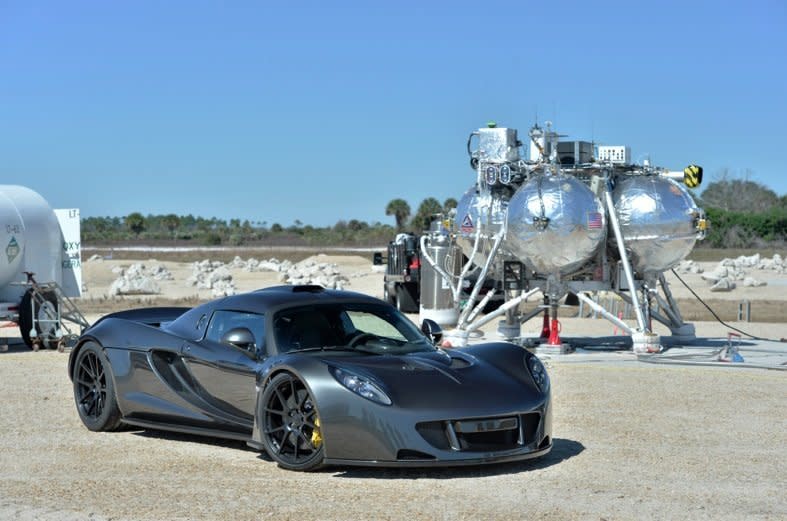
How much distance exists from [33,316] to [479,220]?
788cm

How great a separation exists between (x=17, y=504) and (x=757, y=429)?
21.8 feet

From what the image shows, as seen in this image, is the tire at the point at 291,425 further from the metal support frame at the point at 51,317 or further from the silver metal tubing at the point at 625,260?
the metal support frame at the point at 51,317

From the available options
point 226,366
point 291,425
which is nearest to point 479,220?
point 226,366

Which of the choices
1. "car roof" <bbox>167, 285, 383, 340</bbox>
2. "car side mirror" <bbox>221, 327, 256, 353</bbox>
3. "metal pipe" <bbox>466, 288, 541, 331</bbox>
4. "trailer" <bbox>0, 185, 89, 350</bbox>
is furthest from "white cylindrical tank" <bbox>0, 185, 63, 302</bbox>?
"car side mirror" <bbox>221, 327, 256, 353</bbox>

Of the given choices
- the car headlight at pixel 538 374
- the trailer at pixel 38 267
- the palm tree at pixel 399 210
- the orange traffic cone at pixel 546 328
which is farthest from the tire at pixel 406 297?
the palm tree at pixel 399 210

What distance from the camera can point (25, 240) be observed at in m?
20.8

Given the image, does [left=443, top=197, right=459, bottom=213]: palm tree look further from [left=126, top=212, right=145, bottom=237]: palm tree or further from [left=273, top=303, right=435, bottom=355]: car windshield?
[left=126, top=212, right=145, bottom=237]: palm tree

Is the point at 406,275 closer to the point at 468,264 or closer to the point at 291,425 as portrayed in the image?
the point at 468,264

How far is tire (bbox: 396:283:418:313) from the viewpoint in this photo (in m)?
32.3

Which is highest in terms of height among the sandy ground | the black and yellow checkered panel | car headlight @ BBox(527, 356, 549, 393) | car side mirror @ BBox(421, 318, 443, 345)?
the black and yellow checkered panel

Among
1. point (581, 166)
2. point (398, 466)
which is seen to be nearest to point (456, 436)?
point (398, 466)

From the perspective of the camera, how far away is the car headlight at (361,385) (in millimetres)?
8242

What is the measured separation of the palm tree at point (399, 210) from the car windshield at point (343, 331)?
85428 millimetres

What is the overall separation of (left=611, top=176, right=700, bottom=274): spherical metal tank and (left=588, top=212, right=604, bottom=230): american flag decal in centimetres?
48
